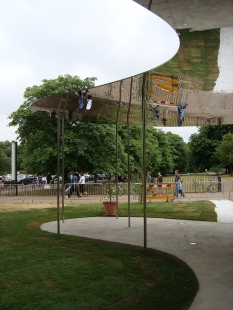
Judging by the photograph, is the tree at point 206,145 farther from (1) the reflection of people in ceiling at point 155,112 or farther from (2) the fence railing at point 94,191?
(1) the reflection of people in ceiling at point 155,112

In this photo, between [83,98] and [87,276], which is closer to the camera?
[87,276]

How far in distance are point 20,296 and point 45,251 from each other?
268 centimetres

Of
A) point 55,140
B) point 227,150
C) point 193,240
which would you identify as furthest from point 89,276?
point 227,150

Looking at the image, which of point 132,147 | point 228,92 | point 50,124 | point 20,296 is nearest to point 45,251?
point 20,296

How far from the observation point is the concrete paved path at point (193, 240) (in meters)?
5.24

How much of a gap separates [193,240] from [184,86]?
152 inches

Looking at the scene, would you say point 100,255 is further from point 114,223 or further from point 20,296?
point 114,223

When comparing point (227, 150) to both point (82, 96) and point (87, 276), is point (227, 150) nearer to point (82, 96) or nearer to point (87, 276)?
point (82, 96)

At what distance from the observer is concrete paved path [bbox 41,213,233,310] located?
5.24m

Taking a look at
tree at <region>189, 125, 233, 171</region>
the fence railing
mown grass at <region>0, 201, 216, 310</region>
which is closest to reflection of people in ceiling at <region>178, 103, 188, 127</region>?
mown grass at <region>0, 201, 216, 310</region>

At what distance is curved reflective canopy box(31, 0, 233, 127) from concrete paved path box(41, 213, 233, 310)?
3.57m

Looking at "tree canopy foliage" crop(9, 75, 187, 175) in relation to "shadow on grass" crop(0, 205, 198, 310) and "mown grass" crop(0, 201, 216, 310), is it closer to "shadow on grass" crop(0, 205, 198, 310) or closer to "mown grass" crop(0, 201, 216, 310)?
"mown grass" crop(0, 201, 216, 310)

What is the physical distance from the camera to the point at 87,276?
582cm

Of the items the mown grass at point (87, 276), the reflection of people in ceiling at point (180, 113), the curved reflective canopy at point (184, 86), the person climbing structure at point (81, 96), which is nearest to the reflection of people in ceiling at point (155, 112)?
the curved reflective canopy at point (184, 86)
